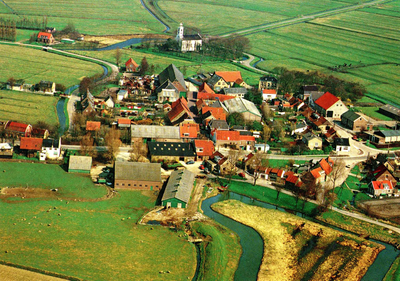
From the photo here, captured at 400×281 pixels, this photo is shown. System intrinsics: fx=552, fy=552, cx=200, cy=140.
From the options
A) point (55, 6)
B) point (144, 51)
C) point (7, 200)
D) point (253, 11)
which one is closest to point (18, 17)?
point (55, 6)

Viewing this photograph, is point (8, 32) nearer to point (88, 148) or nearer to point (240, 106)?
point (240, 106)

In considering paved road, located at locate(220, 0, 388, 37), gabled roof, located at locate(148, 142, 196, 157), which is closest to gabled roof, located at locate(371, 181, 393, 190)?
gabled roof, located at locate(148, 142, 196, 157)

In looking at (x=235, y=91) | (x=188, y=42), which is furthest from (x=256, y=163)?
(x=188, y=42)

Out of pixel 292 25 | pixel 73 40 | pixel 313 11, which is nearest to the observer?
pixel 73 40

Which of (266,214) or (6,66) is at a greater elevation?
(6,66)

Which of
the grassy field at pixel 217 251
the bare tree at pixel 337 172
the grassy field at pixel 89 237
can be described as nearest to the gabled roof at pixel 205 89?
the bare tree at pixel 337 172

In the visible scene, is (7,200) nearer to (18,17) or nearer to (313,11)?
(18,17)

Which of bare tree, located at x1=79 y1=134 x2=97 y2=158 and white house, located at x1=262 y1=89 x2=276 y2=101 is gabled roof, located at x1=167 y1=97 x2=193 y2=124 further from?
white house, located at x1=262 y1=89 x2=276 y2=101
